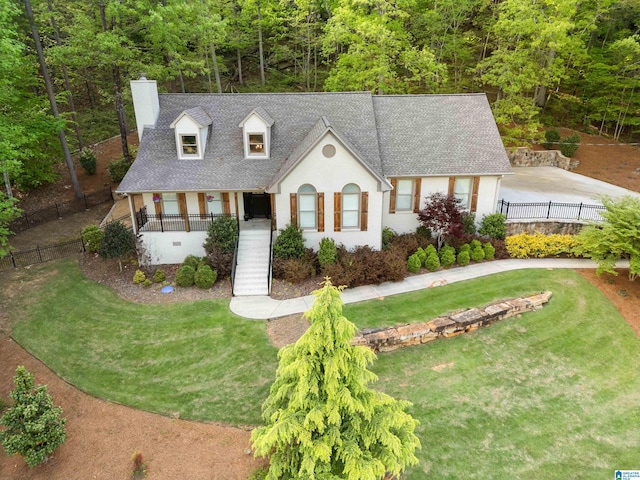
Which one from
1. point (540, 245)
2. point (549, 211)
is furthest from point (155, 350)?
point (549, 211)

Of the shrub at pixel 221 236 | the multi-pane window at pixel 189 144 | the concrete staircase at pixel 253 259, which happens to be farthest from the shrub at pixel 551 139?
the multi-pane window at pixel 189 144

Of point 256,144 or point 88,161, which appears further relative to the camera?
point 88,161

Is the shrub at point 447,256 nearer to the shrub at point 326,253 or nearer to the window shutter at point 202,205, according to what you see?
the shrub at point 326,253

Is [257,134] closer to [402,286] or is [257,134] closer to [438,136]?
[438,136]

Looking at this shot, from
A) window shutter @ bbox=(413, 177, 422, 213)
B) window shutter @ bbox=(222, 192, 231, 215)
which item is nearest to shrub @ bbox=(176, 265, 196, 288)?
window shutter @ bbox=(222, 192, 231, 215)

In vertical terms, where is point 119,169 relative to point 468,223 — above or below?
above

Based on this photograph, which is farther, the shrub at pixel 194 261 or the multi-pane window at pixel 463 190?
the multi-pane window at pixel 463 190
